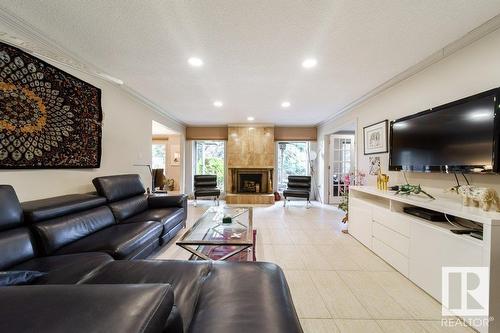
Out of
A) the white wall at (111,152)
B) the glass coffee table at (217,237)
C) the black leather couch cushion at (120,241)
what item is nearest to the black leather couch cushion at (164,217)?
the black leather couch cushion at (120,241)

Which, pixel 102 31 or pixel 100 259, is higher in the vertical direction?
pixel 102 31

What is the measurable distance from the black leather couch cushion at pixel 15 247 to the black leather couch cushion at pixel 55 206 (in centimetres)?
13

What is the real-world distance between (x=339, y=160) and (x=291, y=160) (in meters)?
1.49

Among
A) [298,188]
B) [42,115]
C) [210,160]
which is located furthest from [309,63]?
[210,160]

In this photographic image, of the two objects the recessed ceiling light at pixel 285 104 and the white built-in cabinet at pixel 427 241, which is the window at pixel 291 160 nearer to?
the recessed ceiling light at pixel 285 104

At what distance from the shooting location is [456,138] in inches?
74.5

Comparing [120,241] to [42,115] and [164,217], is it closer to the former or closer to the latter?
[164,217]

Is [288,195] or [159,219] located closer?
[159,219]

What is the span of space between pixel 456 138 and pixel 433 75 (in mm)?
874

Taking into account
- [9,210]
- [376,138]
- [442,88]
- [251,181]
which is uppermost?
[442,88]

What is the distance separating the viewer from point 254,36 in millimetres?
1927

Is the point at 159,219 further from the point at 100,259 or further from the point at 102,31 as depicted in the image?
the point at 102,31

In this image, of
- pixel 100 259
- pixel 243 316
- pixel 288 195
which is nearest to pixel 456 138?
pixel 243 316

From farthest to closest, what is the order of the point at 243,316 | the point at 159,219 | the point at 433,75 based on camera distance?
1. the point at 159,219
2. the point at 433,75
3. the point at 243,316
